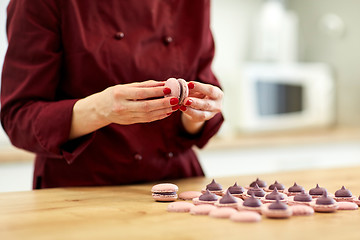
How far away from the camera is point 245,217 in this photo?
0.78m

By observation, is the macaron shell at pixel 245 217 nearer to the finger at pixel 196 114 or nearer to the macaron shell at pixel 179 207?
the macaron shell at pixel 179 207

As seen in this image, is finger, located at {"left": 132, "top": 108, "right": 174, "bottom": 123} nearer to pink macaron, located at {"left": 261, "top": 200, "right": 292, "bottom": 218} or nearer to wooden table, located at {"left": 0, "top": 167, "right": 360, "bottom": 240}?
wooden table, located at {"left": 0, "top": 167, "right": 360, "bottom": 240}

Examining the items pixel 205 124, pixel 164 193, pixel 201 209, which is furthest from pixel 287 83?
pixel 201 209

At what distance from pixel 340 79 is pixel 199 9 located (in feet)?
7.53

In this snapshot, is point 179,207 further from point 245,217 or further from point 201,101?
point 201,101

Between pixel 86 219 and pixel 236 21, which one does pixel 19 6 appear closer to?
pixel 86 219

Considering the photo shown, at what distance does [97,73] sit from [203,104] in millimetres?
278

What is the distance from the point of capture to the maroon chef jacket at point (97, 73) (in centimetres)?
118

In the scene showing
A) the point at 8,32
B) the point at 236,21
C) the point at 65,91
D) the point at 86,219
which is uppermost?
the point at 236,21

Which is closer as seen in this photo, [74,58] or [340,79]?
[74,58]

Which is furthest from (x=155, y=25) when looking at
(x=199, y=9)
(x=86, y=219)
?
(x=86, y=219)

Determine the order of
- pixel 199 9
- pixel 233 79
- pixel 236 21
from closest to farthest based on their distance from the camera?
pixel 199 9 → pixel 233 79 → pixel 236 21

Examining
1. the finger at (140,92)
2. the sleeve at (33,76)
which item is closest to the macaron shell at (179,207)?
the finger at (140,92)

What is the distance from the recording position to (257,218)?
2.56 feet
